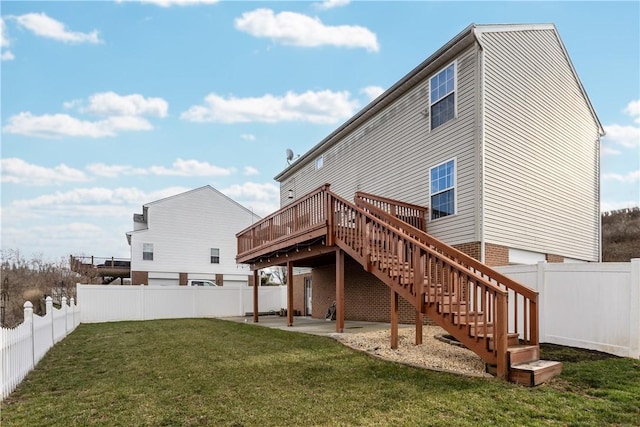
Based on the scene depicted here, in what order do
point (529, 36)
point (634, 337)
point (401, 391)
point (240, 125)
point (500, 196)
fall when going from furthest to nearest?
1. point (240, 125)
2. point (529, 36)
3. point (500, 196)
4. point (634, 337)
5. point (401, 391)

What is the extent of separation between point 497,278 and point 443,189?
481cm

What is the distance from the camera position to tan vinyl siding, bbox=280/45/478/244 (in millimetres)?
10133

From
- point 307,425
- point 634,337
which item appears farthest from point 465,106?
point 307,425

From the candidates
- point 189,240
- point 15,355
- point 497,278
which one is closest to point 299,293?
point 189,240

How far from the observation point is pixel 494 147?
10.2m

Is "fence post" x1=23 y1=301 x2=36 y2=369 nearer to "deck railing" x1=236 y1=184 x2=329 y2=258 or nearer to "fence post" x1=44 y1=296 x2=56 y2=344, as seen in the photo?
"fence post" x1=44 y1=296 x2=56 y2=344

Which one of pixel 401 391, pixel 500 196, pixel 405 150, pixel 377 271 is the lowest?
pixel 401 391

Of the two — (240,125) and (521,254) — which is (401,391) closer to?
(521,254)

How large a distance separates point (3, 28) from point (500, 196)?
11.8 meters

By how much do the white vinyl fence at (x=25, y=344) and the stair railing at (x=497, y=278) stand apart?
6.05 meters

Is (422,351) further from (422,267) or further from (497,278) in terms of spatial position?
(497,278)

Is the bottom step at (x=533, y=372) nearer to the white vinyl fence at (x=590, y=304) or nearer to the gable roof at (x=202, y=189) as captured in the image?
the white vinyl fence at (x=590, y=304)

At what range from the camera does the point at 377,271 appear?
8.44m

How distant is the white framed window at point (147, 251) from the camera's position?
86.5 feet
